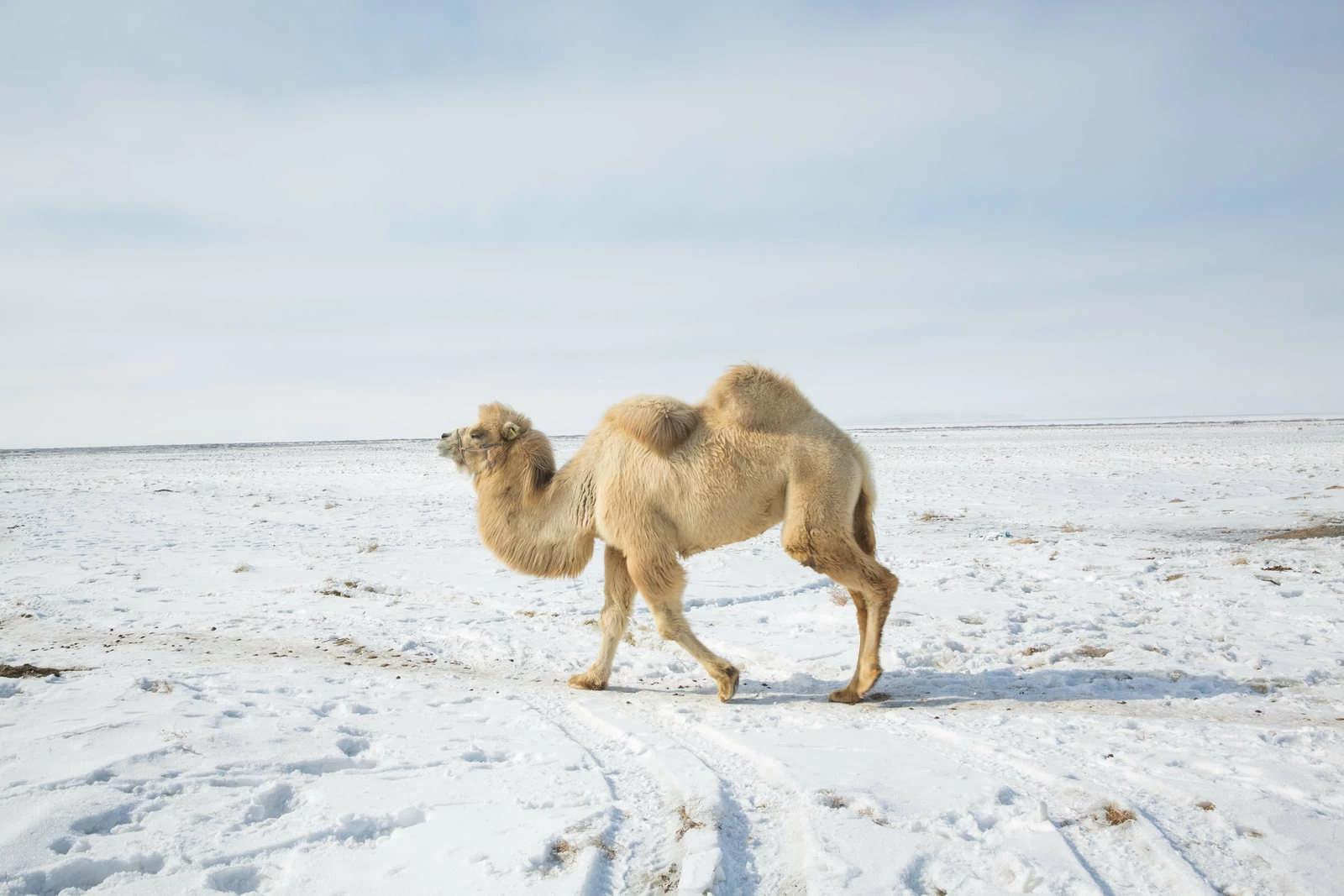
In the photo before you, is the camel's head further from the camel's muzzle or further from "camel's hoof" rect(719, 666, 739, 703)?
"camel's hoof" rect(719, 666, 739, 703)

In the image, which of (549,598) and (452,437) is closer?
(452,437)

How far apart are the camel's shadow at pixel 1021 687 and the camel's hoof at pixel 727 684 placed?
0.71 ft

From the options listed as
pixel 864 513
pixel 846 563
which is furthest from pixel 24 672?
pixel 864 513

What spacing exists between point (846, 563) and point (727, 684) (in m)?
1.21

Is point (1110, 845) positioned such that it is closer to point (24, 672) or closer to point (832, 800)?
point (832, 800)

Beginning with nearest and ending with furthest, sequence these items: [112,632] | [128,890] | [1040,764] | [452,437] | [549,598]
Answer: [128,890] < [1040,764] < [452,437] < [112,632] < [549,598]

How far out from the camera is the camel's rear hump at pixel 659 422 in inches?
250

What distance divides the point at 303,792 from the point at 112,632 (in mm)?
5629

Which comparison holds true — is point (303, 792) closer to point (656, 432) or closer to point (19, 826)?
point (19, 826)

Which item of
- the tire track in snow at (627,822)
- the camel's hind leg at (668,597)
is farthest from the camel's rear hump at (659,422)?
the tire track in snow at (627,822)

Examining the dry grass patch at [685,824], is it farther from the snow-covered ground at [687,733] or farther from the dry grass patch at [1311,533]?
the dry grass patch at [1311,533]

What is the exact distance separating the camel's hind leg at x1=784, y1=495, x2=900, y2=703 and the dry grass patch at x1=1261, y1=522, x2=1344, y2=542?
32.6ft

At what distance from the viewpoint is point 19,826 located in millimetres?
3281

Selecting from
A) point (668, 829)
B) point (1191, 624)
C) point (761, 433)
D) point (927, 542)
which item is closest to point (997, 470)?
point (927, 542)
